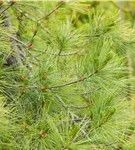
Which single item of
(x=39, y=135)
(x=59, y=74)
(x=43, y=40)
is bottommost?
(x=39, y=135)

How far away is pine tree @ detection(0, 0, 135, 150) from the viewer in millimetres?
1314

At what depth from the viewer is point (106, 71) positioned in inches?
54.4

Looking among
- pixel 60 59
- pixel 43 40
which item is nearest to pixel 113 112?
pixel 60 59

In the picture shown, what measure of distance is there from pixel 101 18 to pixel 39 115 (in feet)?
1.31

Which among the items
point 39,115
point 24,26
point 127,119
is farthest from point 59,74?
point 24,26

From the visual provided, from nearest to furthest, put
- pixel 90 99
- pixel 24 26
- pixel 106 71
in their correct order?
pixel 106 71 → pixel 90 99 → pixel 24 26

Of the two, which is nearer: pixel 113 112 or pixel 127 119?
pixel 113 112

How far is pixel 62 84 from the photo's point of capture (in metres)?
1.43

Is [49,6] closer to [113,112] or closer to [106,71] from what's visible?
[106,71]

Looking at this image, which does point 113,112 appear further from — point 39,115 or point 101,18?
point 101,18

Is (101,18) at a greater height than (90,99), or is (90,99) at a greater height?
(101,18)

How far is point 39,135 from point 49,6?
60 cm

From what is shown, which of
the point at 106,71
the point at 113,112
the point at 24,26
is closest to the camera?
the point at 113,112

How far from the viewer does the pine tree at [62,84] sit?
1.31 m
